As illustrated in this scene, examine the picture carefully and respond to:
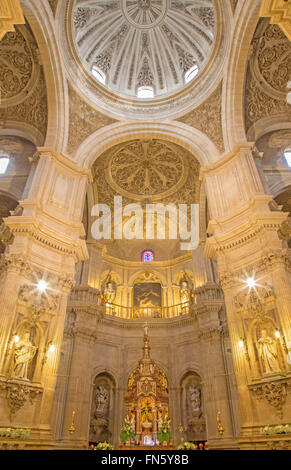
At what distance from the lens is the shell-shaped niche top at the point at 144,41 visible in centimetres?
2014

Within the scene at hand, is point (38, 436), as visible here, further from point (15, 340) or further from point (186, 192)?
point (186, 192)

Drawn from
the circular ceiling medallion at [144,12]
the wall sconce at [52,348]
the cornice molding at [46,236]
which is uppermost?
the circular ceiling medallion at [144,12]

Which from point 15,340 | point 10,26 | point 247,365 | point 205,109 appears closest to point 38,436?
point 15,340

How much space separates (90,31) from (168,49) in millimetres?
5436

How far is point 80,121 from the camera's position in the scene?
54.4ft

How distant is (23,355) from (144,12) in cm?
2256

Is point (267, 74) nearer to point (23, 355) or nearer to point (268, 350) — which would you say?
point (268, 350)

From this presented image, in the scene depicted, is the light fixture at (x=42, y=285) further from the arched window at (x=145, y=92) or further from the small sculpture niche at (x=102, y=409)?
the arched window at (x=145, y=92)

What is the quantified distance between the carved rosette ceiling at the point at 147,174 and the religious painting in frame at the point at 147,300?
6.24 metres

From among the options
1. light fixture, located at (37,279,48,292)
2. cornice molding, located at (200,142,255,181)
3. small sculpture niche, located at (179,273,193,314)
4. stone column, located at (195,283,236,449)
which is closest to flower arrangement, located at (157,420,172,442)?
stone column, located at (195,283,236,449)

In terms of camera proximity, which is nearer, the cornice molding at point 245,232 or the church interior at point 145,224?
the church interior at point 145,224

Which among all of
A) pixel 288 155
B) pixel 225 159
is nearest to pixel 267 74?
pixel 288 155

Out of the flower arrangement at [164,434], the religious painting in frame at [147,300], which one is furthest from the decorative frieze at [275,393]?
the religious painting in frame at [147,300]
